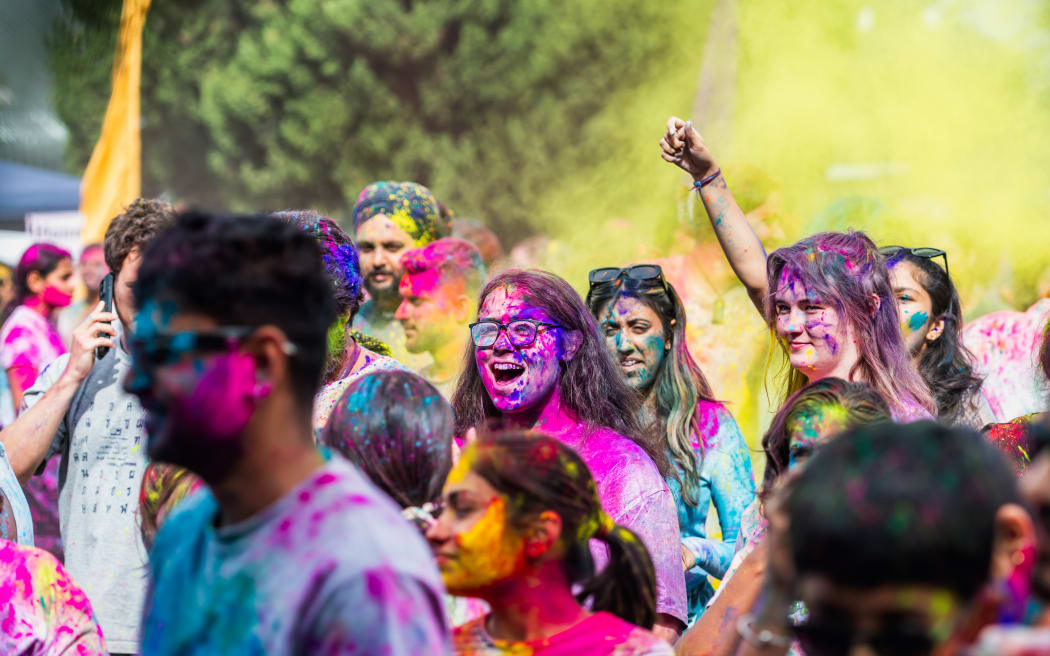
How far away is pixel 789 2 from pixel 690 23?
3604 millimetres

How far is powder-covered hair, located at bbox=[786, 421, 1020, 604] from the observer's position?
A: 4.89 ft

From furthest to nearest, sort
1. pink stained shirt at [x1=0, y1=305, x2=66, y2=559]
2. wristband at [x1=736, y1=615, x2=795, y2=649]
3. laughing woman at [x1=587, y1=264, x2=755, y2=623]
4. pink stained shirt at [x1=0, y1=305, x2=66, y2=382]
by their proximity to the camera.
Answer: pink stained shirt at [x1=0, y1=305, x2=66, y2=382] < pink stained shirt at [x1=0, y1=305, x2=66, y2=559] < laughing woman at [x1=587, y1=264, x2=755, y2=623] < wristband at [x1=736, y1=615, x2=795, y2=649]

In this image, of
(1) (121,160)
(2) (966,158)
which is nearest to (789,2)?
(2) (966,158)

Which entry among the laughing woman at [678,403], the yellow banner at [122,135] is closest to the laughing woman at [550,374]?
the laughing woman at [678,403]

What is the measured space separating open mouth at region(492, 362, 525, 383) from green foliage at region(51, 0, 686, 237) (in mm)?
14486

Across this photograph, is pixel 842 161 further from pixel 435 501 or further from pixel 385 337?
pixel 435 501

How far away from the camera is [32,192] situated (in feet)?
46.8

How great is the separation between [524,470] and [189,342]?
0.81m

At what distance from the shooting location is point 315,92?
733 inches

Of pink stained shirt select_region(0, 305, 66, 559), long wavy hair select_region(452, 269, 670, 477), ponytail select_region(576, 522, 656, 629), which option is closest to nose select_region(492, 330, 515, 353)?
long wavy hair select_region(452, 269, 670, 477)

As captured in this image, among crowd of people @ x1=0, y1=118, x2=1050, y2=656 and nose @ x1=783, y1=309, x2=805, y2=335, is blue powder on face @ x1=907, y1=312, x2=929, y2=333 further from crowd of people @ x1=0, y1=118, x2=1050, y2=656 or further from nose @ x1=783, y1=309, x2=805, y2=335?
nose @ x1=783, y1=309, x2=805, y2=335

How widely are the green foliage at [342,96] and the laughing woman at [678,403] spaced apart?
1359cm

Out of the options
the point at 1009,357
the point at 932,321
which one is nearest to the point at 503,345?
the point at 932,321

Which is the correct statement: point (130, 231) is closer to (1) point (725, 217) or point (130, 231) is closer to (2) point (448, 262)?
(2) point (448, 262)
